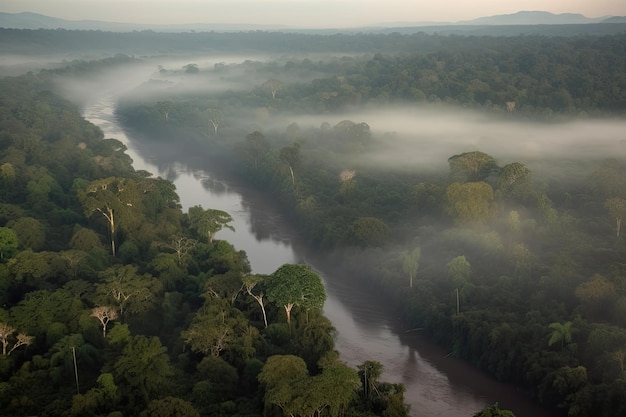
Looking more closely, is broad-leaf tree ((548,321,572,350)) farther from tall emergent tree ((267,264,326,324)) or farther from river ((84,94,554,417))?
tall emergent tree ((267,264,326,324))

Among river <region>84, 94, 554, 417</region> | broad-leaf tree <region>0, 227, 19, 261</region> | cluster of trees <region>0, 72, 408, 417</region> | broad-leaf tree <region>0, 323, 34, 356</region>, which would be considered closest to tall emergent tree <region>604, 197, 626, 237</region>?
river <region>84, 94, 554, 417</region>

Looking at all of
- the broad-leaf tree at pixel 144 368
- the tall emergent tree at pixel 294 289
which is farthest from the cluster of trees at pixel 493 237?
the broad-leaf tree at pixel 144 368

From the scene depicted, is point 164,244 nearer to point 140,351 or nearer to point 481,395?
point 140,351

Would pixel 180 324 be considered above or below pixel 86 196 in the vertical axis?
below

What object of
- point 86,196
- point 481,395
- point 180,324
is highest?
point 86,196

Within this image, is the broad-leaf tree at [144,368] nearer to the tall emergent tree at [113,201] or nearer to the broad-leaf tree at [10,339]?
the broad-leaf tree at [10,339]

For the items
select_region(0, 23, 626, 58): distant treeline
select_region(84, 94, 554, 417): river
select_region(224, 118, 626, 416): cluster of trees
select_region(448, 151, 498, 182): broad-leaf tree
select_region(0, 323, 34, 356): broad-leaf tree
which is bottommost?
select_region(84, 94, 554, 417): river

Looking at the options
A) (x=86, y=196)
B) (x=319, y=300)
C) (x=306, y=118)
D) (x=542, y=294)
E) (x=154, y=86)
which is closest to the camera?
(x=319, y=300)

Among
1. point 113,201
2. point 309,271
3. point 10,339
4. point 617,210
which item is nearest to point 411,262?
point 309,271

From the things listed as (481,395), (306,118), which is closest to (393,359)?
(481,395)
